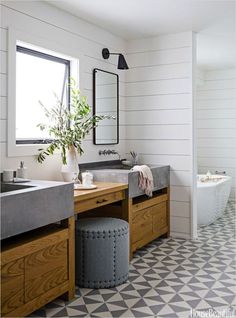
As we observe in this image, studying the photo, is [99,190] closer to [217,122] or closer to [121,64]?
[121,64]

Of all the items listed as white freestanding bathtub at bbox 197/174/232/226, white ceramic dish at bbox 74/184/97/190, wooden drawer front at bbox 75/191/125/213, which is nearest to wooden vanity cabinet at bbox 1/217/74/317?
wooden drawer front at bbox 75/191/125/213

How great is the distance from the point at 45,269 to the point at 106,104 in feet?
7.88

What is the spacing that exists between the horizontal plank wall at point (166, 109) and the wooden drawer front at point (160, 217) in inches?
6.9

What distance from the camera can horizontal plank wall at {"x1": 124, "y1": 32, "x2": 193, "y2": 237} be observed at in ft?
14.5

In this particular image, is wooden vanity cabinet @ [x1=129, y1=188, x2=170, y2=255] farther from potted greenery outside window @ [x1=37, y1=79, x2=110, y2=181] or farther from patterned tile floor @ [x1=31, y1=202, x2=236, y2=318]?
potted greenery outside window @ [x1=37, y1=79, x2=110, y2=181]

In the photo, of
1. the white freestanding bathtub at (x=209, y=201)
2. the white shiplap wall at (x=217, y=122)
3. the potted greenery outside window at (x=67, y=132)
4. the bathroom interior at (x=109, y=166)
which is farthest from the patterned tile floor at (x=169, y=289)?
the white shiplap wall at (x=217, y=122)

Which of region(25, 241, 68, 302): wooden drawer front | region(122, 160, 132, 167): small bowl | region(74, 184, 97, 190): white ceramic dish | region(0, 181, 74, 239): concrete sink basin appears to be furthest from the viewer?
region(122, 160, 132, 167): small bowl

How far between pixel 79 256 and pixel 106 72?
7.59 feet

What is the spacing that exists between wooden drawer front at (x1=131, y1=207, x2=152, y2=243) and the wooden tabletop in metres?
0.43

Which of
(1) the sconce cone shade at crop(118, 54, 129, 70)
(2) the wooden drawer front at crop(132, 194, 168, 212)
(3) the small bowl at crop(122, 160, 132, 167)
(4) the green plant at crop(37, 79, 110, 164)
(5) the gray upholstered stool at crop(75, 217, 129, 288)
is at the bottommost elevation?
(5) the gray upholstered stool at crop(75, 217, 129, 288)

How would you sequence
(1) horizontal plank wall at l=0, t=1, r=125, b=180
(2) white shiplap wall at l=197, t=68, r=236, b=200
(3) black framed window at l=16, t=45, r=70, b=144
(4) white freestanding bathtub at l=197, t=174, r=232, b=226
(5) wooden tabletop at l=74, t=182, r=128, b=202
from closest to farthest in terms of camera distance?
(5) wooden tabletop at l=74, t=182, r=128, b=202
(1) horizontal plank wall at l=0, t=1, r=125, b=180
(3) black framed window at l=16, t=45, r=70, b=144
(4) white freestanding bathtub at l=197, t=174, r=232, b=226
(2) white shiplap wall at l=197, t=68, r=236, b=200

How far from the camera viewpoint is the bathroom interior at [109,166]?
8.28 ft

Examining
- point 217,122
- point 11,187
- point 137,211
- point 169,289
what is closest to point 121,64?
point 137,211

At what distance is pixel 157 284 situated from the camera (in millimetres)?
3023
